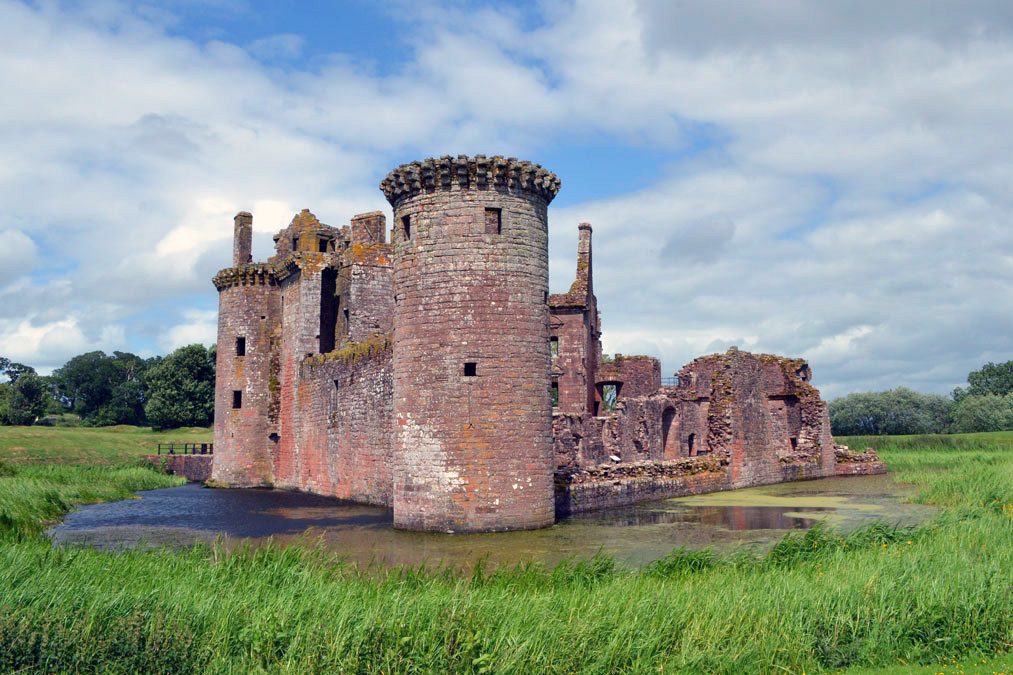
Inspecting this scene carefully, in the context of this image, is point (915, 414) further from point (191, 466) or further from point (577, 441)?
point (191, 466)

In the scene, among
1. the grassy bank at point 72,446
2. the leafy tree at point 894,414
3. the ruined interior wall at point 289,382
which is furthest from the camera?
the leafy tree at point 894,414

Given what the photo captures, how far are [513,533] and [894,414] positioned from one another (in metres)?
55.3

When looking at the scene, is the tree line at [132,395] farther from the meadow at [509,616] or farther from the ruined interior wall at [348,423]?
the meadow at [509,616]

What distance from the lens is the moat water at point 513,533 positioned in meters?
13.8

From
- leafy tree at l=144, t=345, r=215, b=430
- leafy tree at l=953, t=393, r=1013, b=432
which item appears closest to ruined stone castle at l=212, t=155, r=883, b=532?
leafy tree at l=953, t=393, r=1013, b=432

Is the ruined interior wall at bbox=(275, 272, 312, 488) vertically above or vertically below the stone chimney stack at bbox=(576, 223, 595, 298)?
below

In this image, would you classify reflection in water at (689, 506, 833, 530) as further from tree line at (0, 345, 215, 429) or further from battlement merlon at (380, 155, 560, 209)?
tree line at (0, 345, 215, 429)

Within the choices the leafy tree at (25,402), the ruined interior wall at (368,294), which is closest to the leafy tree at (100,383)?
the leafy tree at (25,402)

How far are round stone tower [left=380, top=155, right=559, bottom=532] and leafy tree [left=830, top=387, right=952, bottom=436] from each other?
2066 inches

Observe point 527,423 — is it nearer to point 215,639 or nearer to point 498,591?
point 498,591

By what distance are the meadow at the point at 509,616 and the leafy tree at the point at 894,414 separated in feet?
186

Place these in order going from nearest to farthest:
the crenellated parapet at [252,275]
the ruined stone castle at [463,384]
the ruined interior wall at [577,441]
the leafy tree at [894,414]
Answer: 1. the ruined stone castle at [463,384]
2. the ruined interior wall at [577,441]
3. the crenellated parapet at [252,275]
4. the leafy tree at [894,414]

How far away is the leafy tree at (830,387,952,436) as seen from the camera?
61.4 meters

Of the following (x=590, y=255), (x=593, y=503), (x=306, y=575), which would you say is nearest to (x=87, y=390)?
(x=590, y=255)
